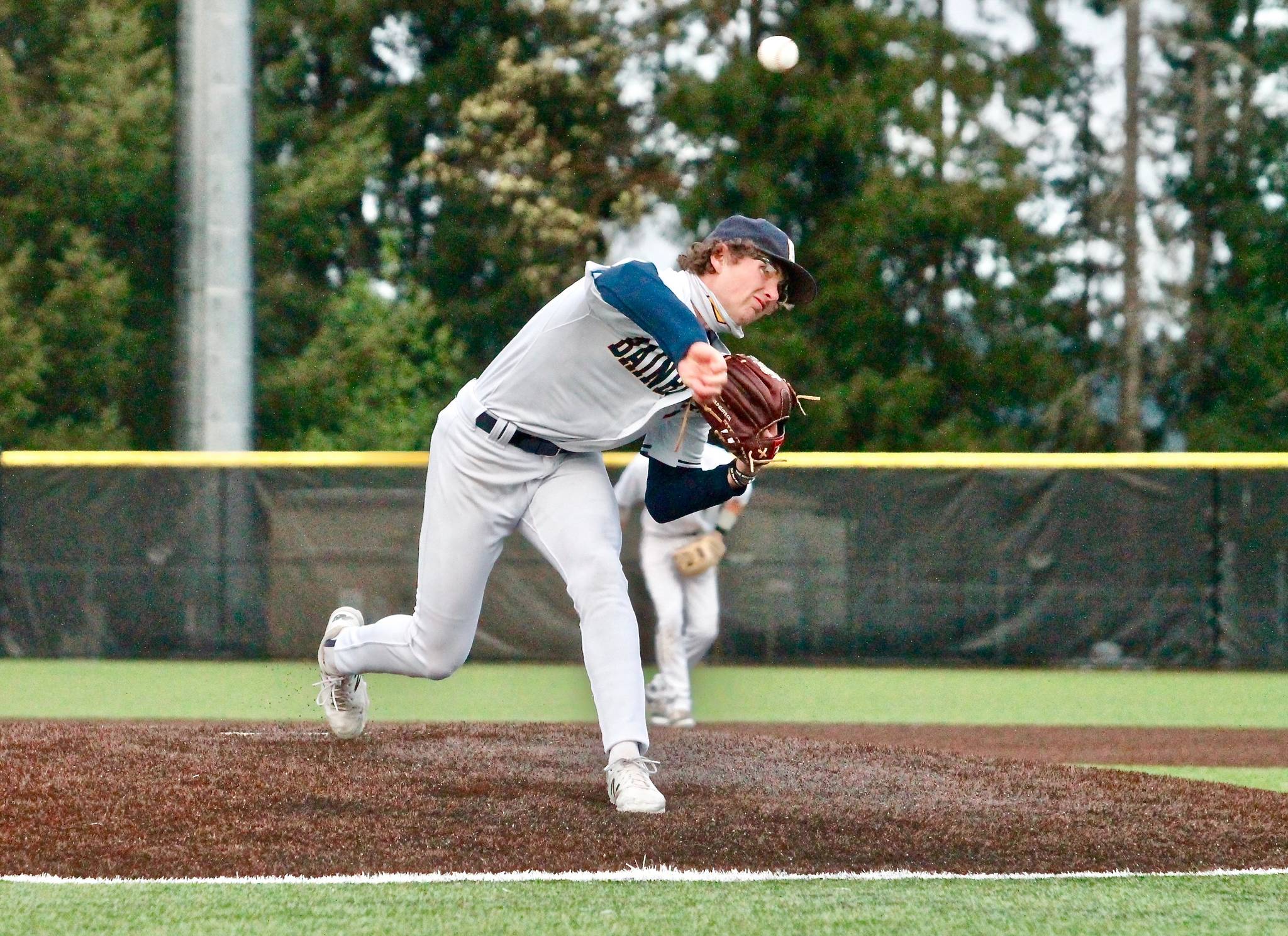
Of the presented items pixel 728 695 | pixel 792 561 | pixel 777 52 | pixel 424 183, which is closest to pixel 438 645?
pixel 728 695

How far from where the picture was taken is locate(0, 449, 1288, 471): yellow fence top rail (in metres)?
10.8

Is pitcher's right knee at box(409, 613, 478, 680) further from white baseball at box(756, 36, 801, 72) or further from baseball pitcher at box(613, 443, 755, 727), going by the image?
white baseball at box(756, 36, 801, 72)

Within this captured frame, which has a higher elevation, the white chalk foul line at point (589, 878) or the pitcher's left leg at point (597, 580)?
the pitcher's left leg at point (597, 580)

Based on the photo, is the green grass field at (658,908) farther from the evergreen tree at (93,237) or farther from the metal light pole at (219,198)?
the evergreen tree at (93,237)

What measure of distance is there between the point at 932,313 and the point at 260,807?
1987cm

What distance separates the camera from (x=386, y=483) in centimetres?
1092

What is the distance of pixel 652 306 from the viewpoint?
151 inches

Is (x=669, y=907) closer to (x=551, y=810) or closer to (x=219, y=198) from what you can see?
(x=551, y=810)

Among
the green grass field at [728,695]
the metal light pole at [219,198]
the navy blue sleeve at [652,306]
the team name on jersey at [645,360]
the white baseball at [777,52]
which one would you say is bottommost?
the green grass field at [728,695]

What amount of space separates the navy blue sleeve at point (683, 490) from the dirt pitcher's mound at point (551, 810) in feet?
2.43

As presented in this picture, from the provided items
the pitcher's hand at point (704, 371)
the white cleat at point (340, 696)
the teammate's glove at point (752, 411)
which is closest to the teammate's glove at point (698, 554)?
the white cleat at point (340, 696)

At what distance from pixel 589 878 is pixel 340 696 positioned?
1.82 meters

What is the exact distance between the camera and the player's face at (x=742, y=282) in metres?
4.15

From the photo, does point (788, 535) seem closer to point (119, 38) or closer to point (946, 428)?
point (946, 428)
